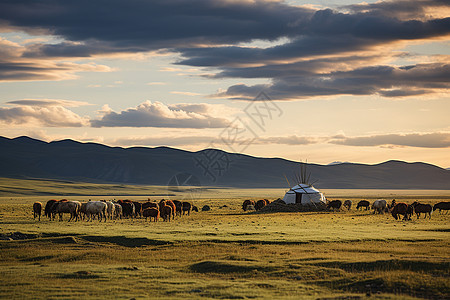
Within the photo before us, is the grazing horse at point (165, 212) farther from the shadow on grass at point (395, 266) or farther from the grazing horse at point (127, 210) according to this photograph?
the shadow on grass at point (395, 266)

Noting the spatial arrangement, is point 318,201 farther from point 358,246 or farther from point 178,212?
point 358,246

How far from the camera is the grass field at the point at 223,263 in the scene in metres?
19.5

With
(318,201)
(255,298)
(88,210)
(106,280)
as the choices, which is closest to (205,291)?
(255,298)

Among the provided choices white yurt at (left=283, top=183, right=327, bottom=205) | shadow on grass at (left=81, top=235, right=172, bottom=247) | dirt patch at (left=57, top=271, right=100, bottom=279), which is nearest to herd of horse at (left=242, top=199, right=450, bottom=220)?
white yurt at (left=283, top=183, right=327, bottom=205)

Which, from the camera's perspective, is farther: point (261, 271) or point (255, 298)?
point (261, 271)

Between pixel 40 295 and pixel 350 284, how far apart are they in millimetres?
11315

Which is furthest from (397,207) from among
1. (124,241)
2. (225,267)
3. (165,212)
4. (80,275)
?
(80,275)

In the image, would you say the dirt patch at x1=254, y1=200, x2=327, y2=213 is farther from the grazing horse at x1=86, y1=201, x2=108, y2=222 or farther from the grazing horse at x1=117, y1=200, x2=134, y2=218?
the grazing horse at x1=86, y1=201, x2=108, y2=222

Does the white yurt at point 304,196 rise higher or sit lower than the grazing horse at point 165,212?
higher

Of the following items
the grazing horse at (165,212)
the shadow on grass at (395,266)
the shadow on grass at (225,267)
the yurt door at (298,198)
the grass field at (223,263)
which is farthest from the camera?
the yurt door at (298,198)

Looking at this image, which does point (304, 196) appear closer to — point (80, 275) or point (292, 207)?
point (292, 207)

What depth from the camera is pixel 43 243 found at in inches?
1286

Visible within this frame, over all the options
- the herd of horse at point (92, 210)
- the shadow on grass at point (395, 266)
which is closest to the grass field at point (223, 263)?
the shadow on grass at point (395, 266)

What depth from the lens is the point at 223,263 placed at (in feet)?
81.6
